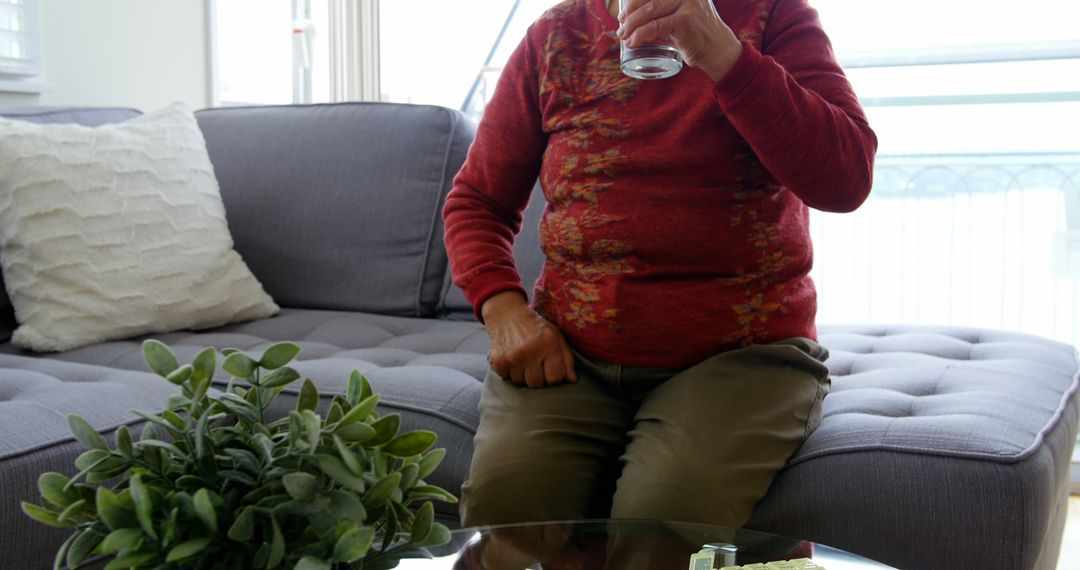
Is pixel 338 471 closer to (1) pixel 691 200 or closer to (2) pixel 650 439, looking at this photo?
(2) pixel 650 439

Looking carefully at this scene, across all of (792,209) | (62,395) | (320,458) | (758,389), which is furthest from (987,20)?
(320,458)

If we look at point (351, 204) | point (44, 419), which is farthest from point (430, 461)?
point (351, 204)

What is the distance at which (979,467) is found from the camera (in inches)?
39.8

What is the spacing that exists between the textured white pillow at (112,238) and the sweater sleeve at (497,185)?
70 cm

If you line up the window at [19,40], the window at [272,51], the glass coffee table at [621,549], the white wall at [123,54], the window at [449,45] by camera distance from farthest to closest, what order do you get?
the window at [449,45] < the window at [272,51] < the white wall at [123,54] < the window at [19,40] < the glass coffee table at [621,549]

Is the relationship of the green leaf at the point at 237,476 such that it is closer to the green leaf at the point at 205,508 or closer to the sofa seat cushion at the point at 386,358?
the green leaf at the point at 205,508

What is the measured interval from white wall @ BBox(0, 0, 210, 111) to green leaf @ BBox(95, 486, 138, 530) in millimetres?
2119

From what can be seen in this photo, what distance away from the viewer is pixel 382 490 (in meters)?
0.53

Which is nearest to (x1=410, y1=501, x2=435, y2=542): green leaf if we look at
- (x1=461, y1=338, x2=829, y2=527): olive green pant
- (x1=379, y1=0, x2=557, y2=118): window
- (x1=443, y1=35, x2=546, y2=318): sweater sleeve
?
(x1=461, y1=338, x2=829, y2=527): olive green pant

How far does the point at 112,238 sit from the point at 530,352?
953 mm

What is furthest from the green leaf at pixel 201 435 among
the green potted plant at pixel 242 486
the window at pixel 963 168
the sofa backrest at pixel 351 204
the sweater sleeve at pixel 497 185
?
the window at pixel 963 168

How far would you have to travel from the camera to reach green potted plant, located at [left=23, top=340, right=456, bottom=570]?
0.49 meters

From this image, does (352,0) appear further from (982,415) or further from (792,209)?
(982,415)

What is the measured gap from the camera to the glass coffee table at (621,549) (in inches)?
30.2
